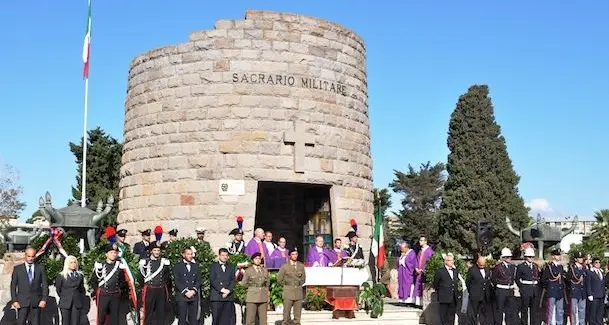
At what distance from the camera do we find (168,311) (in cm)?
1218

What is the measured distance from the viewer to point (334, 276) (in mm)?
14047

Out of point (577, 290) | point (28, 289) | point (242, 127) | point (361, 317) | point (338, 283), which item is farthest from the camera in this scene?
point (242, 127)

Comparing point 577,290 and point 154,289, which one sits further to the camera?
point 577,290

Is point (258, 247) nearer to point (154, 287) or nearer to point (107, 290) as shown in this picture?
point (154, 287)

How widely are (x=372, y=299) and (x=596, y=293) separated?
179 inches

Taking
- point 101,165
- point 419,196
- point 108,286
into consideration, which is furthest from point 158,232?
point 419,196

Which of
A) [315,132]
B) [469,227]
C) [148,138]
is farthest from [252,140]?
[469,227]

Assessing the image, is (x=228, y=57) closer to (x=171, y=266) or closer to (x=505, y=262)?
(x=171, y=266)

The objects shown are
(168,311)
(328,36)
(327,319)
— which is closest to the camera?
(168,311)

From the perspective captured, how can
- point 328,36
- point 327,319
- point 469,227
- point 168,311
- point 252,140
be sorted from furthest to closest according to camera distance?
point 469,227 → point 328,36 → point 252,140 → point 327,319 → point 168,311

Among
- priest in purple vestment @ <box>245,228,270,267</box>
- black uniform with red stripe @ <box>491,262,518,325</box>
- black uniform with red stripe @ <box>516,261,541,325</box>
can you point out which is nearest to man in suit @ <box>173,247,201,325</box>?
priest in purple vestment @ <box>245,228,270,267</box>

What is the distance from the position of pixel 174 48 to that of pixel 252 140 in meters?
3.16

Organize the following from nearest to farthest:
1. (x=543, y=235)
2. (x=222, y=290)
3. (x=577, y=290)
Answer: (x=222, y=290)
(x=577, y=290)
(x=543, y=235)

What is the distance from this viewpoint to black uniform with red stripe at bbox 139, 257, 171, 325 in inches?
466
